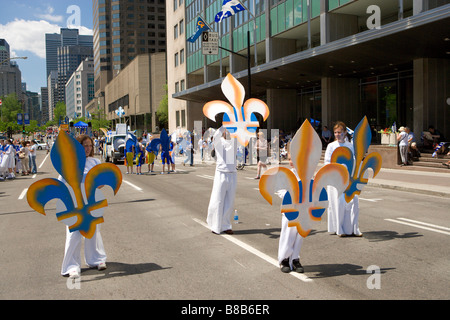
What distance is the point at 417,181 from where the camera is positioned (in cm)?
1612

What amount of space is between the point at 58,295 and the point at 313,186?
344 cm

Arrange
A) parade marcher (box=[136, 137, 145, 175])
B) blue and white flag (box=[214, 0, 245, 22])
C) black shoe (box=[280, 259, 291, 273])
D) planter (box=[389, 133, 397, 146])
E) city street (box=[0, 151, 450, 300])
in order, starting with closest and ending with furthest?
city street (box=[0, 151, 450, 300]) → black shoe (box=[280, 259, 291, 273]) → parade marcher (box=[136, 137, 145, 175]) → planter (box=[389, 133, 397, 146]) → blue and white flag (box=[214, 0, 245, 22])

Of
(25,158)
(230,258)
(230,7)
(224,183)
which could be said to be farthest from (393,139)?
(25,158)

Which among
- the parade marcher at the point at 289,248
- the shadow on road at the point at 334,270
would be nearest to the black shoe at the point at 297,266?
the parade marcher at the point at 289,248

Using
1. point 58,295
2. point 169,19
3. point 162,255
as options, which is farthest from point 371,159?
point 169,19

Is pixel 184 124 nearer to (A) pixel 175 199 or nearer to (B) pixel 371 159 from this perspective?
(A) pixel 175 199

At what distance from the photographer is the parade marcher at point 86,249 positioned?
5.82m

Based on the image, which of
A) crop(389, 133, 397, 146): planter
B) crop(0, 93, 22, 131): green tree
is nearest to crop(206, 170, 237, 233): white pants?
crop(389, 133, 397, 146): planter

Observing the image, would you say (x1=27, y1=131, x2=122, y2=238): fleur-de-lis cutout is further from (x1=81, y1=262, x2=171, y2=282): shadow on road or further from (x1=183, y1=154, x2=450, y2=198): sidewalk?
(x1=183, y1=154, x2=450, y2=198): sidewalk

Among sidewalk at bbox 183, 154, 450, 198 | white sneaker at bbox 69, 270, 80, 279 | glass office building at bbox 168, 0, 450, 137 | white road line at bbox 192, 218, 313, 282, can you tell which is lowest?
white road line at bbox 192, 218, 313, 282

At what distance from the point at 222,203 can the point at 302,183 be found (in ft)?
9.55

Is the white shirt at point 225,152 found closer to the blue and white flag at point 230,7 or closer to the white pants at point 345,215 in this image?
the white pants at point 345,215

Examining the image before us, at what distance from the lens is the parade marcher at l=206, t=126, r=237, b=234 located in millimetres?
8367
